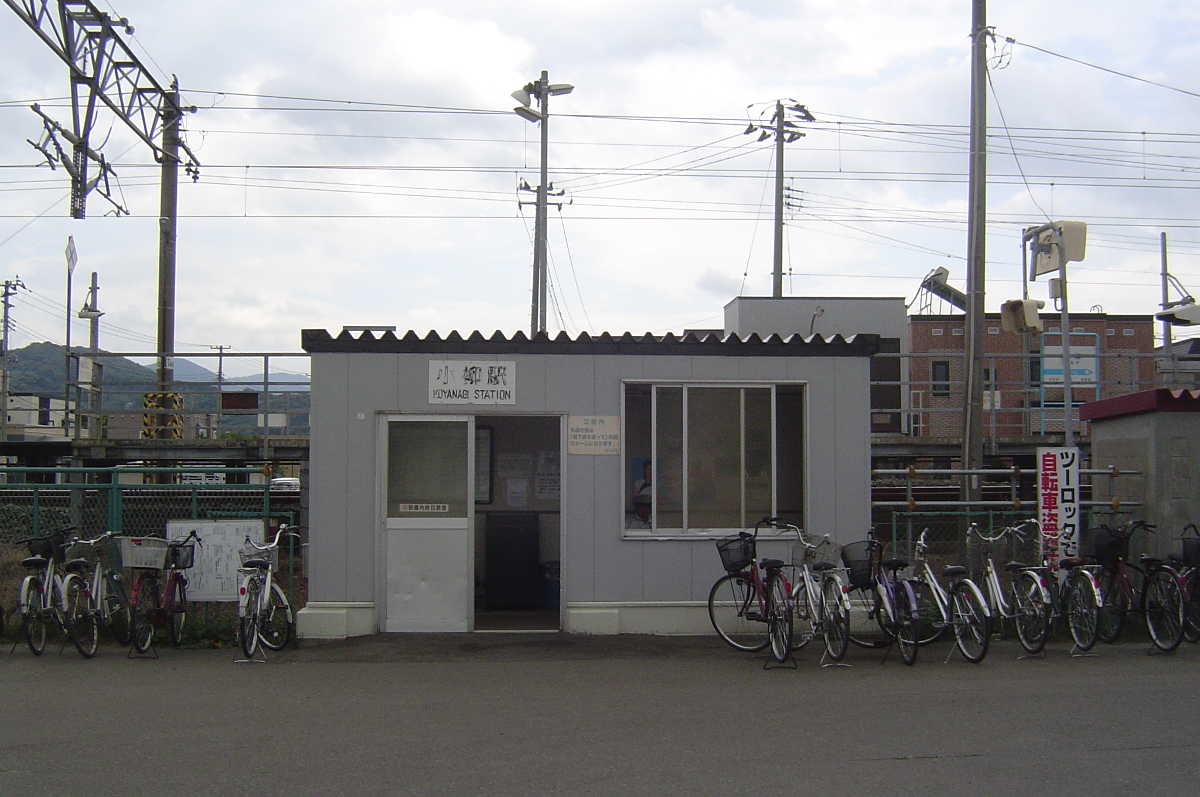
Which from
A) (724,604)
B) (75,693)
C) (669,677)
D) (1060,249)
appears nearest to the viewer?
(75,693)

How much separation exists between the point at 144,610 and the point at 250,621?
1095mm

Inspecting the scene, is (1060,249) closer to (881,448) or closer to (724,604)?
(881,448)

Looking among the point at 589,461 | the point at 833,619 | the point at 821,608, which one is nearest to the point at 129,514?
the point at 589,461

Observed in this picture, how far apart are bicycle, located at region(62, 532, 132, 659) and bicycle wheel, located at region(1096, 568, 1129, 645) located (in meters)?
8.91

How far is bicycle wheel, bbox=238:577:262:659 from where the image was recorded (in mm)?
8469

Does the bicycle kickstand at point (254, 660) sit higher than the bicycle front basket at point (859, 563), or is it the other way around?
the bicycle front basket at point (859, 563)

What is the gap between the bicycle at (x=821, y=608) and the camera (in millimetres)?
8273

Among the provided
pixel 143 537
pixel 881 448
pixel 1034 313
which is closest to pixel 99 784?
pixel 143 537

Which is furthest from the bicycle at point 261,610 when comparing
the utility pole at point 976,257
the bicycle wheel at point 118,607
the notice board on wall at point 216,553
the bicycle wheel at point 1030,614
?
the utility pole at point 976,257

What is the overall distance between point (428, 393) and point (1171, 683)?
22.1ft

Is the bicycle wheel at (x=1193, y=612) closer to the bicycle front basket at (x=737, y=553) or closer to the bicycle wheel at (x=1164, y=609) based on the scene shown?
the bicycle wheel at (x=1164, y=609)

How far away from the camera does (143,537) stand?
9352mm

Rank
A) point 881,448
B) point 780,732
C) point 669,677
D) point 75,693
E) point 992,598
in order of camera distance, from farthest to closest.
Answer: point 881,448 < point 992,598 < point 669,677 < point 75,693 < point 780,732

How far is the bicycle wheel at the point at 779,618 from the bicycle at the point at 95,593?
5703 mm
